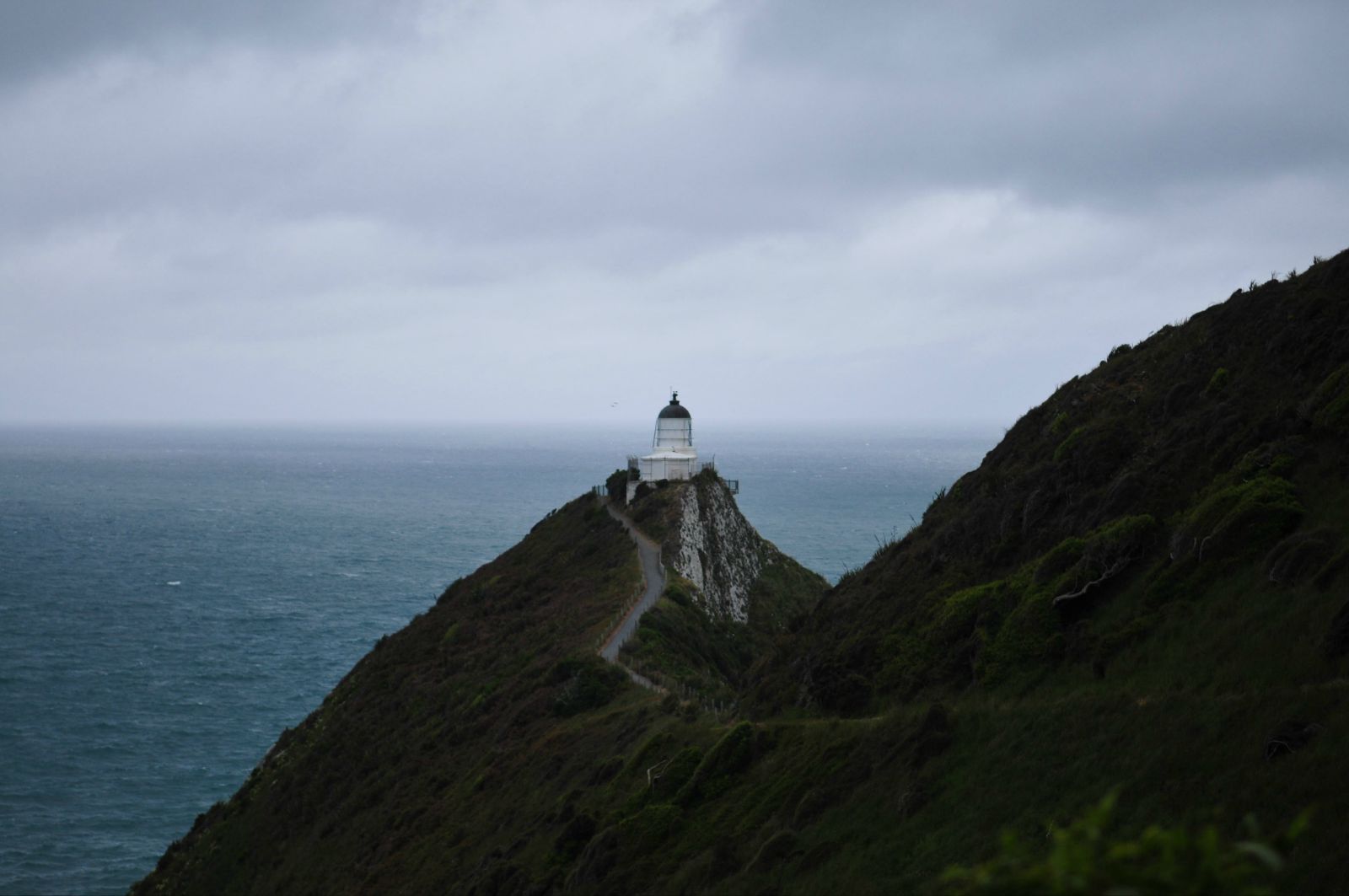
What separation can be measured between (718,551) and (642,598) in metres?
Result: 13.3

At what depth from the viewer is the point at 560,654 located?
37406 millimetres

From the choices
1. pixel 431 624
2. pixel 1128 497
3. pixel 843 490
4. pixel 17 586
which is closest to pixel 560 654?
pixel 431 624

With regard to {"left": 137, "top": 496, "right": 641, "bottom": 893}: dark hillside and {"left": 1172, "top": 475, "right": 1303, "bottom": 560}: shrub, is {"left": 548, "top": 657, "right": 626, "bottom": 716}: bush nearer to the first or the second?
{"left": 137, "top": 496, "right": 641, "bottom": 893}: dark hillside

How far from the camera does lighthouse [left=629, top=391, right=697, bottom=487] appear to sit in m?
63.9

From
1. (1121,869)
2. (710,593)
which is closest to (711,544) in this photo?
(710,593)

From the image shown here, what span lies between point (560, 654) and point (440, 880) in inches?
508

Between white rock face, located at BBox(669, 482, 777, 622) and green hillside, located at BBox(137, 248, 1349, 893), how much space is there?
12691mm

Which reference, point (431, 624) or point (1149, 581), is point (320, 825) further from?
point (1149, 581)

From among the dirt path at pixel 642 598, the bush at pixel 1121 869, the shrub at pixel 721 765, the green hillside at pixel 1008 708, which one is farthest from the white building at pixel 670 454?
the bush at pixel 1121 869

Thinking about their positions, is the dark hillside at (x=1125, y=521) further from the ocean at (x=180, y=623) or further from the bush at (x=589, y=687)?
the ocean at (x=180, y=623)

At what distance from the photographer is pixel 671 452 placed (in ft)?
213

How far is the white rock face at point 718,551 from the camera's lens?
51.0 meters

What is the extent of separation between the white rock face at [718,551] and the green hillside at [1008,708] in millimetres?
12691

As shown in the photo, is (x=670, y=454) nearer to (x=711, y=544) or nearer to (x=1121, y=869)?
(x=711, y=544)
